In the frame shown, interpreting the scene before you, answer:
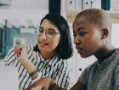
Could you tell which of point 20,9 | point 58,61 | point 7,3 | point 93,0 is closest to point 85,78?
point 58,61

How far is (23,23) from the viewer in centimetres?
160

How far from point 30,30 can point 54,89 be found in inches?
40.5

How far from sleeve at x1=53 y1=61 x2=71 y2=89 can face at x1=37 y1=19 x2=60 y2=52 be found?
0.21 metres

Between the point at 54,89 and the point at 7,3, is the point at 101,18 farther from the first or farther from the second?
the point at 7,3

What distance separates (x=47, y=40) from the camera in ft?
3.19

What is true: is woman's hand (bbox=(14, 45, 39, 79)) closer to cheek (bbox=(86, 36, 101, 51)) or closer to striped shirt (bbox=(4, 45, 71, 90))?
striped shirt (bbox=(4, 45, 71, 90))

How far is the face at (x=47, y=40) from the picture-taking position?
0.97 meters

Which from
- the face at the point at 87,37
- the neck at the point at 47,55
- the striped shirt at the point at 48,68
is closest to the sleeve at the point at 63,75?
the striped shirt at the point at 48,68

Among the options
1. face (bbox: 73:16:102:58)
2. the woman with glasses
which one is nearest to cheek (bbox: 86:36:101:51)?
face (bbox: 73:16:102:58)

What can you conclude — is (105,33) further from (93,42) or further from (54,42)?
(54,42)

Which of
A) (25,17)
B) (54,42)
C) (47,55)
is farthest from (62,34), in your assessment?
(25,17)

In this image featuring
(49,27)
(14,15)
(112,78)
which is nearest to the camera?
(112,78)

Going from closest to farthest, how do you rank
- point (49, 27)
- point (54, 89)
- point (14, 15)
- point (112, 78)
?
point (112, 78)
point (54, 89)
point (49, 27)
point (14, 15)

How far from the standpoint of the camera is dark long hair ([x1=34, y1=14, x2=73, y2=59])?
40.3 inches
